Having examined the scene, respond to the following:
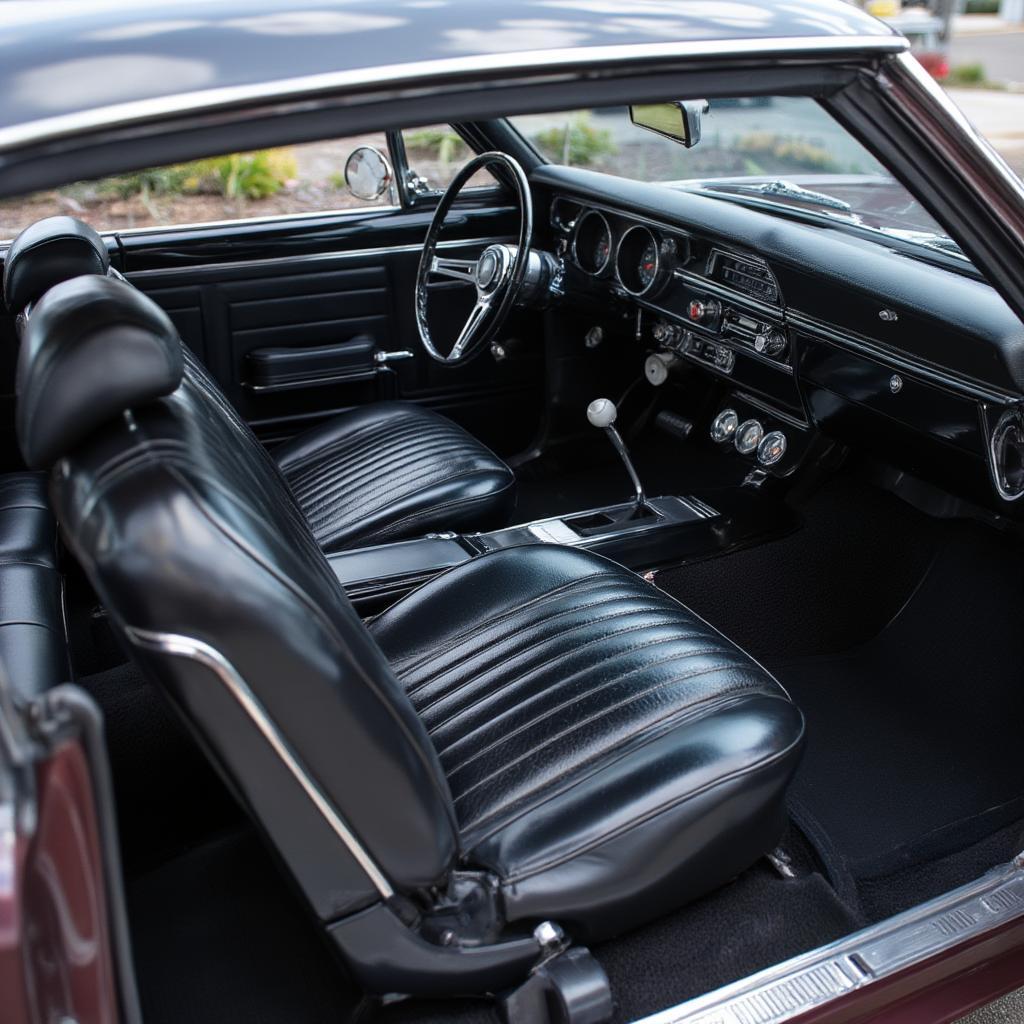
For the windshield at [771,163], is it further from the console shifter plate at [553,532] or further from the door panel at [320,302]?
the console shifter plate at [553,532]

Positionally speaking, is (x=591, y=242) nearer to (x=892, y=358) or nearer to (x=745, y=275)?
(x=745, y=275)

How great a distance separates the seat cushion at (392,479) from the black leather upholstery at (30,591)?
51 cm

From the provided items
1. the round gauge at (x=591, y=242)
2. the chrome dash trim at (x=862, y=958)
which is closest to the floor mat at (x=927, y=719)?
the chrome dash trim at (x=862, y=958)

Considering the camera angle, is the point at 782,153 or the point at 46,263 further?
the point at 782,153

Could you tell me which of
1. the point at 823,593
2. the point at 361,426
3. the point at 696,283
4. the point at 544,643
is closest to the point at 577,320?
the point at 696,283

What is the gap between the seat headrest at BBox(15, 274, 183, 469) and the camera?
101 cm

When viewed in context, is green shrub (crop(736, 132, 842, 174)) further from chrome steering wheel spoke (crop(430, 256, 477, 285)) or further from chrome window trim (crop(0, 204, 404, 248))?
chrome window trim (crop(0, 204, 404, 248))

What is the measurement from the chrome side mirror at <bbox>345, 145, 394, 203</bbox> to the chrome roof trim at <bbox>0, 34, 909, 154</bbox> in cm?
195

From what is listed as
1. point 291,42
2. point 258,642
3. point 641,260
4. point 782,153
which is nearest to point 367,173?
point 641,260

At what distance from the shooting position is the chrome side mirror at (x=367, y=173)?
2.95 m

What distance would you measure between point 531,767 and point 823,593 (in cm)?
130

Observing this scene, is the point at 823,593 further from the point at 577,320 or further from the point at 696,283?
the point at 577,320

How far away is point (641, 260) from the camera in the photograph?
2.90 m

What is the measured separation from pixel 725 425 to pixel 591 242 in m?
0.63
